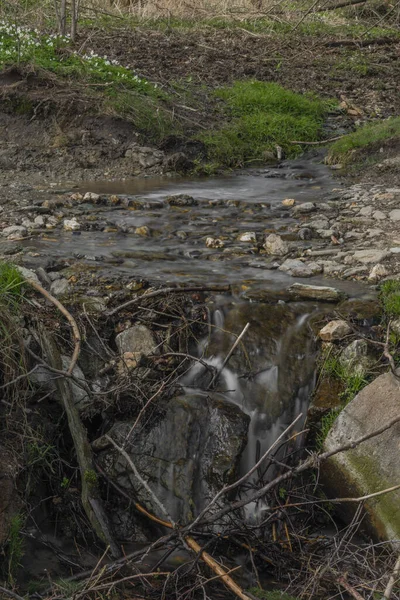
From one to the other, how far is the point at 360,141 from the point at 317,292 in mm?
4333

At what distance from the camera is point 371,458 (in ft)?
12.2

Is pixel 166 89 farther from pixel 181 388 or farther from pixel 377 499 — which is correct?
pixel 377 499

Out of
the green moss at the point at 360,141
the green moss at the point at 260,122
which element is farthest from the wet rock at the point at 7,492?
the green moss at the point at 360,141

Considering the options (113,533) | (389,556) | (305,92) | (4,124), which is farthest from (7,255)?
(305,92)

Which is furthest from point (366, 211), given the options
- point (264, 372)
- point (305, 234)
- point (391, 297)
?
point (264, 372)

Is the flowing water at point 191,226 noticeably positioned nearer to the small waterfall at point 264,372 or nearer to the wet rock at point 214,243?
the wet rock at point 214,243

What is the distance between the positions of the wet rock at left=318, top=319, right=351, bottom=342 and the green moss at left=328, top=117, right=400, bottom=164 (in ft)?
14.6

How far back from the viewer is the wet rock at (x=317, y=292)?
4.62 meters

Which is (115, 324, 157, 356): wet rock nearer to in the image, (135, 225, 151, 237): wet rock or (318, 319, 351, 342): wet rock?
(318, 319, 351, 342): wet rock

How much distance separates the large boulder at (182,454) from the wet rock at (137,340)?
0.37 m

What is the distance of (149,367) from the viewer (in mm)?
4109

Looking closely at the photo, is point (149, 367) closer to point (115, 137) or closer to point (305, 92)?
point (115, 137)

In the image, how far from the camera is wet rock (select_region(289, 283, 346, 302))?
15.2 ft

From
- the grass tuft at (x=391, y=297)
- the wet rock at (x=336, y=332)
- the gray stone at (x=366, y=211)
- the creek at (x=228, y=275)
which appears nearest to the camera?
the creek at (x=228, y=275)
